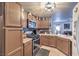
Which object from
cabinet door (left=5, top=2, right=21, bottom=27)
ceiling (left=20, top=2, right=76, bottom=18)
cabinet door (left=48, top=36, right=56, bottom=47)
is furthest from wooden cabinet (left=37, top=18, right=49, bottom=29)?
cabinet door (left=5, top=2, right=21, bottom=27)

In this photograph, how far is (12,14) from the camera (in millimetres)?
1929

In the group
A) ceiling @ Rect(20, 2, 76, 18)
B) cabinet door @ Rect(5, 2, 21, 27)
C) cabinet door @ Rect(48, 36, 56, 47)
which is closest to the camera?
cabinet door @ Rect(5, 2, 21, 27)

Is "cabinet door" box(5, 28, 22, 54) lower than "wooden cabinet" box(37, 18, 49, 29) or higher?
lower

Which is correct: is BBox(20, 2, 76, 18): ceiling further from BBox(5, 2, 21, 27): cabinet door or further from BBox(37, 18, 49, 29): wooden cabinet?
BBox(37, 18, 49, 29): wooden cabinet

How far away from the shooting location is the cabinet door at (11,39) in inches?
69.1

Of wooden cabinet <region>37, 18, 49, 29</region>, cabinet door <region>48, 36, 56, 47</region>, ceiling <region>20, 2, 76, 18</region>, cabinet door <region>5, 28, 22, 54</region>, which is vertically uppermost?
ceiling <region>20, 2, 76, 18</region>

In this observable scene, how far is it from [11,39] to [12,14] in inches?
14.1

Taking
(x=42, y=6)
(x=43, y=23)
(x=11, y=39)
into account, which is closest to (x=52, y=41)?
(x=43, y=23)

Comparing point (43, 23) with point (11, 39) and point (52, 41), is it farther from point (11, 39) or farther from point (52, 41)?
point (11, 39)

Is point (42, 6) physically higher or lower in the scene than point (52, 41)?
higher

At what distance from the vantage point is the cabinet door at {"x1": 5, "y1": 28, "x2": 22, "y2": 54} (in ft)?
5.76

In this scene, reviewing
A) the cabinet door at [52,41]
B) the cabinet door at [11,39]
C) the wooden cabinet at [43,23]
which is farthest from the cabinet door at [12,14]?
the wooden cabinet at [43,23]

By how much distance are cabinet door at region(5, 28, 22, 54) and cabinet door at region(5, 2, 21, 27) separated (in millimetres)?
101

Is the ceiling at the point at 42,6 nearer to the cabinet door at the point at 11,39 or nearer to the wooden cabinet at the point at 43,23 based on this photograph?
the cabinet door at the point at 11,39
